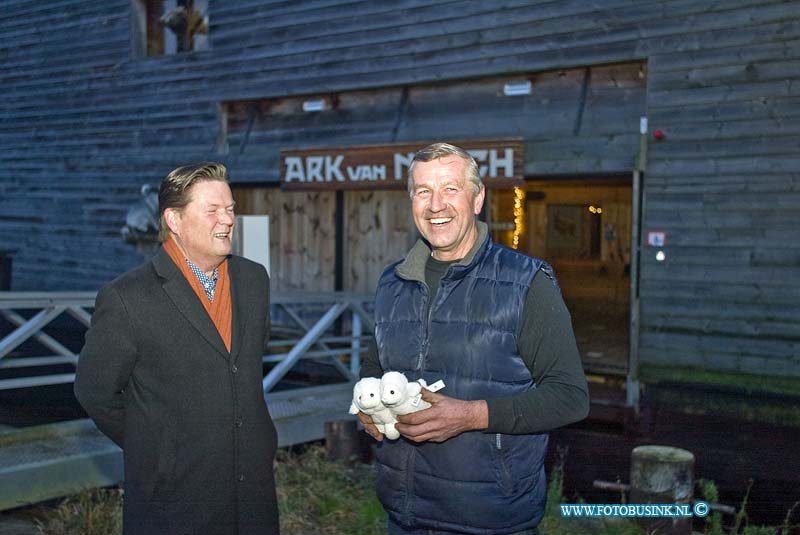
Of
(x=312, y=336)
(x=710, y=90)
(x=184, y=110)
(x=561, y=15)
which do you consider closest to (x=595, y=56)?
(x=561, y=15)

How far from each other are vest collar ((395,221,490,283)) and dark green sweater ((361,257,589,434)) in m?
0.23

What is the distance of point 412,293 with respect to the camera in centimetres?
287

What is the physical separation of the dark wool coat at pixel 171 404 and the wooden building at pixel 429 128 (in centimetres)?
672

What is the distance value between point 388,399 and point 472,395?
0.27 m

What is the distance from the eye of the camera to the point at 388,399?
8.54 ft

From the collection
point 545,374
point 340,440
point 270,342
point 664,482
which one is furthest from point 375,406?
point 270,342

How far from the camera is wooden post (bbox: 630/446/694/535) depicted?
482 cm

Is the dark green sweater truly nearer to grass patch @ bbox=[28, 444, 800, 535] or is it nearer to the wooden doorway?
grass patch @ bbox=[28, 444, 800, 535]

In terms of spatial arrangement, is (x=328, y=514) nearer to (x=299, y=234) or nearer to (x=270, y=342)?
(x=270, y=342)

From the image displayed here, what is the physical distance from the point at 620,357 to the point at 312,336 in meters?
4.54

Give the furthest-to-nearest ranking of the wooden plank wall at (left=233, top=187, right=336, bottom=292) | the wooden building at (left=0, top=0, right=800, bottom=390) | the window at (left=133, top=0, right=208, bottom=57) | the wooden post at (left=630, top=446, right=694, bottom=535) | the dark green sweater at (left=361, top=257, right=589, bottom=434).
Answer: the window at (left=133, top=0, right=208, bottom=57), the wooden plank wall at (left=233, top=187, right=336, bottom=292), the wooden building at (left=0, top=0, right=800, bottom=390), the wooden post at (left=630, top=446, right=694, bottom=535), the dark green sweater at (left=361, top=257, right=589, bottom=434)

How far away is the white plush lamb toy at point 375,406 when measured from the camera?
105 inches

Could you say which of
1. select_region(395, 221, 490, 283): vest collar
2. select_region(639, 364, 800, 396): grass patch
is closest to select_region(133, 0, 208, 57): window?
select_region(639, 364, 800, 396): grass patch

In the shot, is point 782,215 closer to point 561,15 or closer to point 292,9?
point 561,15
